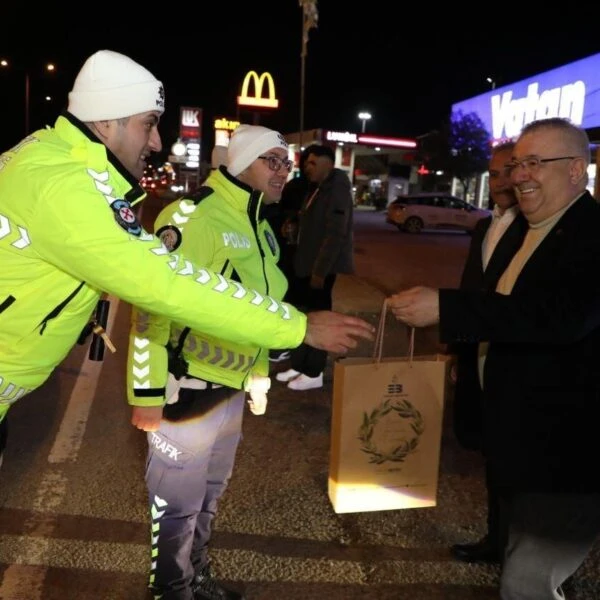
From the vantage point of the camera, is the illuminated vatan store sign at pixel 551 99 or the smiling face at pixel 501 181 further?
the illuminated vatan store sign at pixel 551 99

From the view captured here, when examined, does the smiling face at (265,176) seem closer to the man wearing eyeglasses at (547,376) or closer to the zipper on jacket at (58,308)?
the man wearing eyeglasses at (547,376)

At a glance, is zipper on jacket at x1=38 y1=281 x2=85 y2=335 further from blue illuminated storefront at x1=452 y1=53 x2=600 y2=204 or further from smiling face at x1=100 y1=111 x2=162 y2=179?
blue illuminated storefront at x1=452 y1=53 x2=600 y2=204

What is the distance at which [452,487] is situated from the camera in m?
4.23

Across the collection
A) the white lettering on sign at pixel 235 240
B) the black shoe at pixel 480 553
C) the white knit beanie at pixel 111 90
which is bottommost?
the black shoe at pixel 480 553

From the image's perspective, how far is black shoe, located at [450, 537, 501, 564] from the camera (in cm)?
337

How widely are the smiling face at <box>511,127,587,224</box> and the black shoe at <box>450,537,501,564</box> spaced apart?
6.02 feet

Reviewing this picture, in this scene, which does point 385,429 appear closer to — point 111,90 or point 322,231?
point 111,90

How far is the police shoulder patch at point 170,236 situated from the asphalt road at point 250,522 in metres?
1.67

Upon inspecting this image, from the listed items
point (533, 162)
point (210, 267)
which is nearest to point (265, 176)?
point (210, 267)

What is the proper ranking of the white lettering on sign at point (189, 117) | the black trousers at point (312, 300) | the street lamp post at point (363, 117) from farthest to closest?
the street lamp post at point (363, 117) < the white lettering on sign at point (189, 117) < the black trousers at point (312, 300)

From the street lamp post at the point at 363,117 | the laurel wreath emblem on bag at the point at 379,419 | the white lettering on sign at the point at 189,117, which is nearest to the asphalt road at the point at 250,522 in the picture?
the laurel wreath emblem on bag at the point at 379,419

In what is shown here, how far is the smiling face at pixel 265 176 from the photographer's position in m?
2.88

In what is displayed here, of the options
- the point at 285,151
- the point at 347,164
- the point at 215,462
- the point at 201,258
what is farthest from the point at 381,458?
the point at 347,164

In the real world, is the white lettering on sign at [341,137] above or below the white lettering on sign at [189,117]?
below
